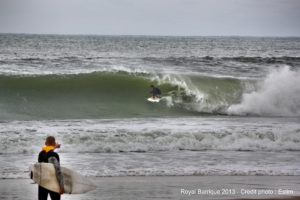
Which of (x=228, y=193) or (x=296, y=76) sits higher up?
(x=296, y=76)

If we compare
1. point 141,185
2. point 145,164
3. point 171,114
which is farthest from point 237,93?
point 141,185

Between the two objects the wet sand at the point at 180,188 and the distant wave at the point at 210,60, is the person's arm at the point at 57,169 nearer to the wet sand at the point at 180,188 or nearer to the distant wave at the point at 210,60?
the wet sand at the point at 180,188

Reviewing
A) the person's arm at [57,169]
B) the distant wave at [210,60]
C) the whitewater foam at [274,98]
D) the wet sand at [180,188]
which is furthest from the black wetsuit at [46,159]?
the distant wave at [210,60]

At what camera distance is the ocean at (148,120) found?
879cm

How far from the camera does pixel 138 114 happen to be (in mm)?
15133

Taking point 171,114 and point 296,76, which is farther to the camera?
point 296,76

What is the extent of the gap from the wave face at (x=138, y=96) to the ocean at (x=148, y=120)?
38 mm

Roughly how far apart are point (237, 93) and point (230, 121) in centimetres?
499

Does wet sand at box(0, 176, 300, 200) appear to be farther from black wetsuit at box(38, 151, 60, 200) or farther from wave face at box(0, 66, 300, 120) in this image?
wave face at box(0, 66, 300, 120)

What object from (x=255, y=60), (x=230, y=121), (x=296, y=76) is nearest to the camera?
(x=230, y=121)

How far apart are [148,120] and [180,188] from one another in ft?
22.6

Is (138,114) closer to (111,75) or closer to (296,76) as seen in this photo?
(111,75)

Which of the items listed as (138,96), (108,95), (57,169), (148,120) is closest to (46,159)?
(57,169)

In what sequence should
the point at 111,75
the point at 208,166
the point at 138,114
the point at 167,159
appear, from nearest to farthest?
the point at 208,166 → the point at 167,159 → the point at 138,114 → the point at 111,75
